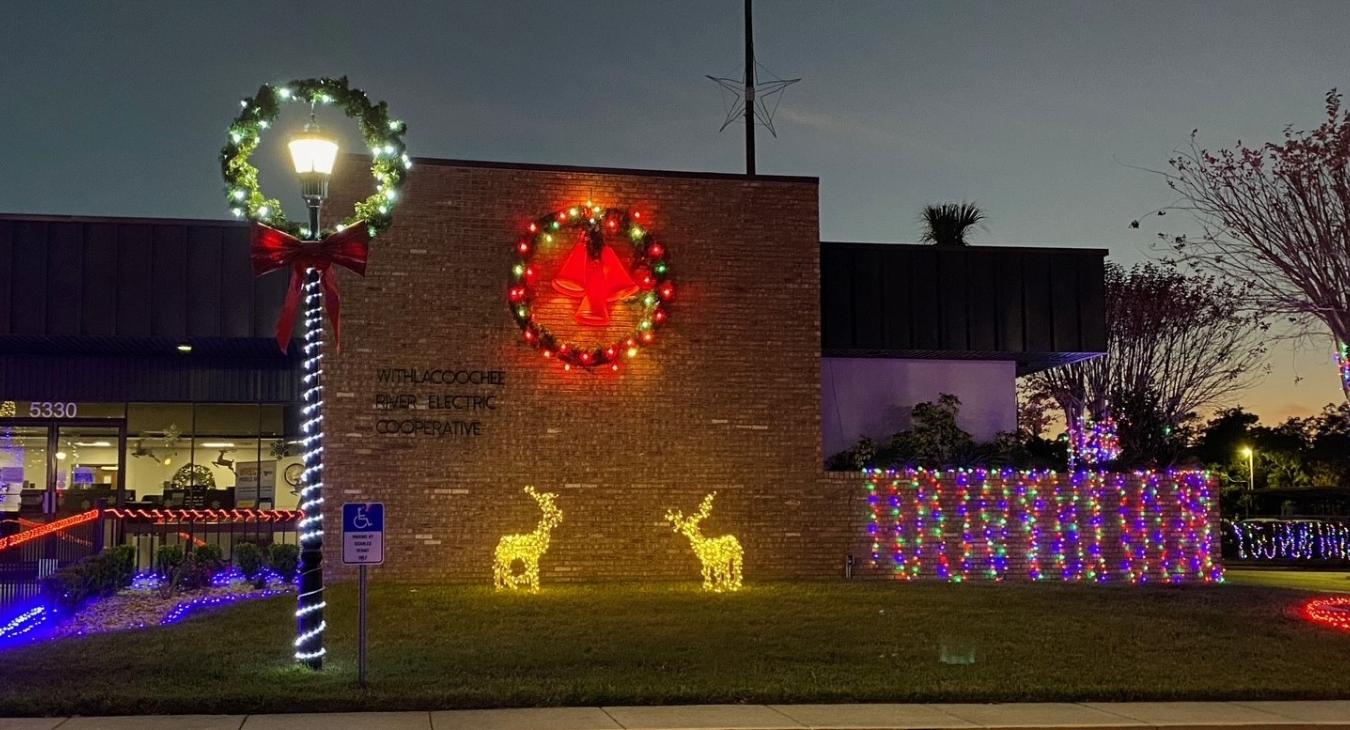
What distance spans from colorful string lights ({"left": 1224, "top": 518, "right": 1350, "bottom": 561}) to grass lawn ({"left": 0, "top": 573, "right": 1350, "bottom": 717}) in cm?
1963

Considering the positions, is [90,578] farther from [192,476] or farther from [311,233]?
[192,476]

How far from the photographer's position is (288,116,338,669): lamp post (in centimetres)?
1155

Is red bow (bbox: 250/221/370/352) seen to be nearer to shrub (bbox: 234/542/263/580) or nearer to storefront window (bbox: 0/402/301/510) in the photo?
shrub (bbox: 234/542/263/580)

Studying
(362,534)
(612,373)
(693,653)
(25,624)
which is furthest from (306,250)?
(612,373)

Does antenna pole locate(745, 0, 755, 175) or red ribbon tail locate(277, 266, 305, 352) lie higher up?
antenna pole locate(745, 0, 755, 175)

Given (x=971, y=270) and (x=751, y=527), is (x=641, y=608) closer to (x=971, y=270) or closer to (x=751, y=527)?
(x=751, y=527)

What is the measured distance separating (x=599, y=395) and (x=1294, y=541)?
2417cm

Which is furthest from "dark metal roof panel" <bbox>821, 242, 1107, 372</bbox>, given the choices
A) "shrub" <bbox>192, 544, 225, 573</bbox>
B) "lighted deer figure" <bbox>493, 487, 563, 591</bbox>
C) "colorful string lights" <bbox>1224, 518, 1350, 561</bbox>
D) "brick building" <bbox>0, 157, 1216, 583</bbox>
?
"colorful string lights" <bbox>1224, 518, 1350, 561</bbox>

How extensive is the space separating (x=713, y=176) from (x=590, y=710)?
1048 cm

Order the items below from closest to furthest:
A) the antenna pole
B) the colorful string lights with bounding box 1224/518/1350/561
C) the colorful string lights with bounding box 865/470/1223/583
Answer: the colorful string lights with bounding box 865/470/1223/583 < the antenna pole < the colorful string lights with bounding box 1224/518/1350/561

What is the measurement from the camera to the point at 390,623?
14.1 metres

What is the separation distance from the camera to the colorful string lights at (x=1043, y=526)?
19.3m

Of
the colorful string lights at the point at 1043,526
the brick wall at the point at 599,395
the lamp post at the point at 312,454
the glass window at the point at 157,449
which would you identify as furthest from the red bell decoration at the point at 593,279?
the glass window at the point at 157,449

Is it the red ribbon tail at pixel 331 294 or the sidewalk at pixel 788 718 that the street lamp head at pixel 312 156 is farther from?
the sidewalk at pixel 788 718
